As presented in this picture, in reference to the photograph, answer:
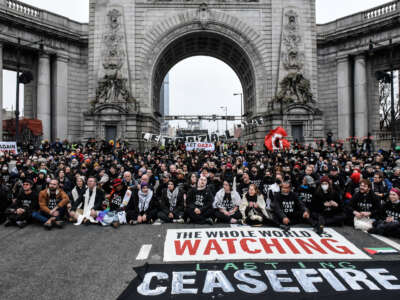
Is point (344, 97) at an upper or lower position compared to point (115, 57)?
lower

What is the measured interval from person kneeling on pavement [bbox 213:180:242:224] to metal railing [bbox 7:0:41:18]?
88.6 ft

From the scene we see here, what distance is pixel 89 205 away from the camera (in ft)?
29.2

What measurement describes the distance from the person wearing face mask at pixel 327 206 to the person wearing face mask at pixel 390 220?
87 cm

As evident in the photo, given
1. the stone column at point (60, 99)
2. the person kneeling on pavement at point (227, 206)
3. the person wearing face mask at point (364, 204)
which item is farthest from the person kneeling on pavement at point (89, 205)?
the stone column at point (60, 99)

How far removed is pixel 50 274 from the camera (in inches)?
201

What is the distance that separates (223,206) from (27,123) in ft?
A: 77.1

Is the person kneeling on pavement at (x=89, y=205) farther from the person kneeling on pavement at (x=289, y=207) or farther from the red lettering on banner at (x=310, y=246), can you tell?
the red lettering on banner at (x=310, y=246)

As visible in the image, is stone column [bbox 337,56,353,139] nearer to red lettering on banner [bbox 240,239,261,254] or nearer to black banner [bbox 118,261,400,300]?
red lettering on banner [bbox 240,239,261,254]

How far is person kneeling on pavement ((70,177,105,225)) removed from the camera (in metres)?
8.61

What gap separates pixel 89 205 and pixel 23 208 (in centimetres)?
192

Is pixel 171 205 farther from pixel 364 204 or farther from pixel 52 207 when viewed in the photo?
pixel 364 204

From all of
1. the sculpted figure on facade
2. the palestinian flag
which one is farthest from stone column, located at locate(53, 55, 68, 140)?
the palestinian flag

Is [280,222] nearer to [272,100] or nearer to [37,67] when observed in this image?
[272,100]

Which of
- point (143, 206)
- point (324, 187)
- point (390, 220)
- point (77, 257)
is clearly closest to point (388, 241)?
point (390, 220)
